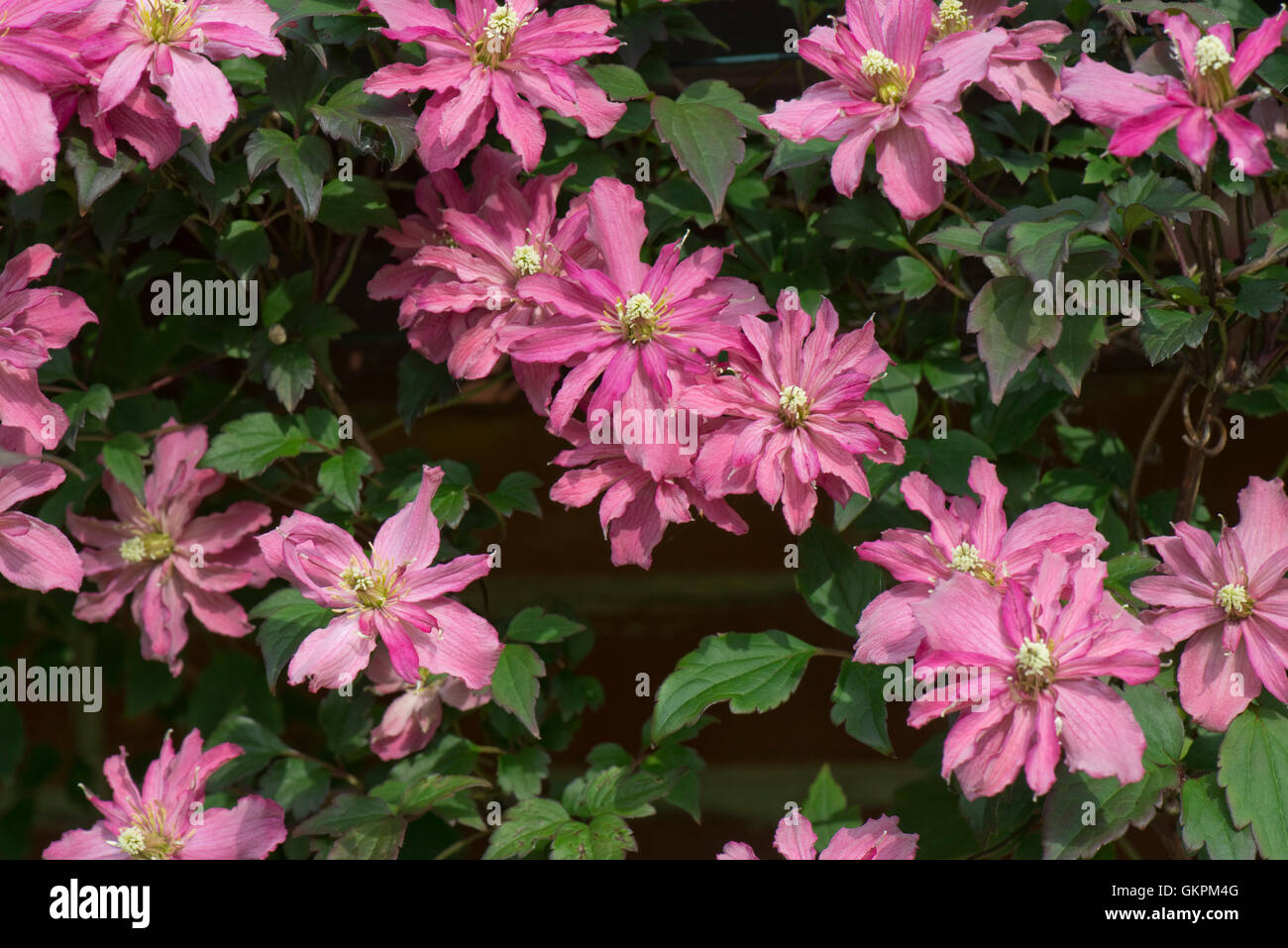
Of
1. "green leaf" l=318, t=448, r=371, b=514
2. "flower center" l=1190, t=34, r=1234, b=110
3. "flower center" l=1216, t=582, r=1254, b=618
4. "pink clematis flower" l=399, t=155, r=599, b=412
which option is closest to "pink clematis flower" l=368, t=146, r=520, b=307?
"pink clematis flower" l=399, t=155, r=599, b=412

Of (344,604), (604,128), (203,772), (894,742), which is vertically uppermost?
(604,128)

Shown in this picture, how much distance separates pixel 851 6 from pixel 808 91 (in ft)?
0.23

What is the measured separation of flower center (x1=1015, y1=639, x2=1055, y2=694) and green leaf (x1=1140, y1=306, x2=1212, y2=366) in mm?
253

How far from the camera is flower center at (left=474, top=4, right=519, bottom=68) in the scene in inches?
37.3

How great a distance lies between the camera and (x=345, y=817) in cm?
107

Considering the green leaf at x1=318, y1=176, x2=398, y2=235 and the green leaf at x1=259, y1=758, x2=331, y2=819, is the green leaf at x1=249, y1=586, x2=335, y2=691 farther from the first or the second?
the green leaf at x1=318, y1=176, x2=398, y2=235

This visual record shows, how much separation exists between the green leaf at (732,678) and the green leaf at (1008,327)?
318 millimetres

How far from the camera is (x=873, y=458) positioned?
936mm

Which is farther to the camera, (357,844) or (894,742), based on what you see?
(894,742)

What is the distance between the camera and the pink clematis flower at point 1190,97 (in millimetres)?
780

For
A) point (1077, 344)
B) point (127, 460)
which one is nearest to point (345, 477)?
point (127, 460)

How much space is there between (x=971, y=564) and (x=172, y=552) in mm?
808
